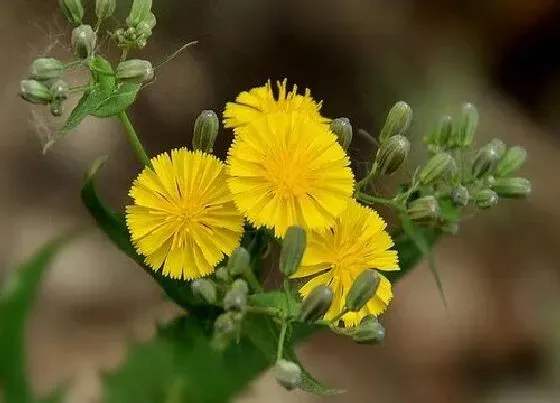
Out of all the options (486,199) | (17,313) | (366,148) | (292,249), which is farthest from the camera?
(366,148)

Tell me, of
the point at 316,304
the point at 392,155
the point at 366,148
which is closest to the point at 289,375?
the point at 316,304

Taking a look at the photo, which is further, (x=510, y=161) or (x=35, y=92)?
(x=510, y=161)

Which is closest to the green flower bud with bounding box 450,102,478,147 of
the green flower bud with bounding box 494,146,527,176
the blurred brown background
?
the green flower bud with bounding box 494,146,527,176

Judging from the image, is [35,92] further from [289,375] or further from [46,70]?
[289,375]

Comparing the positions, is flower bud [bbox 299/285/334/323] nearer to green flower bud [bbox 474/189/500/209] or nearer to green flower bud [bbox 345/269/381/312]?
green flower bud [bbox 345/269/381/312]

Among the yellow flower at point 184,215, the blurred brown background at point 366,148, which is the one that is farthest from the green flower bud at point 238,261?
the blurred brown background at point 366,148

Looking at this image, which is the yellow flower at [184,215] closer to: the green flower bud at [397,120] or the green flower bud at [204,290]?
the green flower bud at [204,290]
